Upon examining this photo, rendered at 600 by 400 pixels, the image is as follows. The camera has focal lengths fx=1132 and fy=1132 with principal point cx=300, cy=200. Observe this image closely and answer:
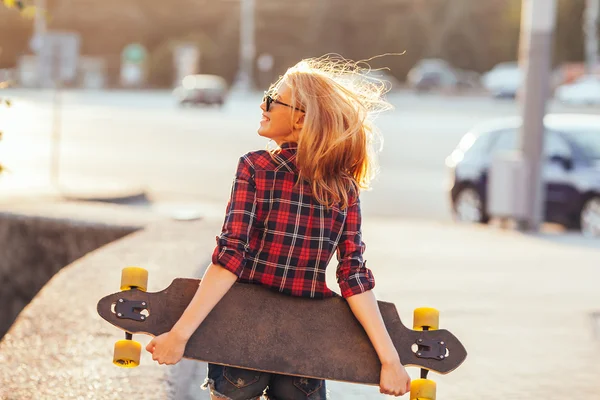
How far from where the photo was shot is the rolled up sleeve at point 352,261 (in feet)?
9.09

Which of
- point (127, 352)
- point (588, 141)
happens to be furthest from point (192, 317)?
point (588, 141)

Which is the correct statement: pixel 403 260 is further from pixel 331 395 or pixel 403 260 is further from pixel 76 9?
pixel 76 9

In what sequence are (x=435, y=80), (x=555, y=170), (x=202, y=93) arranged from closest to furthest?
(x=555, y=170) < (x=202, y=93) < (x=435, y=80)

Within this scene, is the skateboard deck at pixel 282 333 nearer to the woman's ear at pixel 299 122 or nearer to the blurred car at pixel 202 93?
the woman's ear at pixel 299 122

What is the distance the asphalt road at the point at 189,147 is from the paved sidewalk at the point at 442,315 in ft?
5.12

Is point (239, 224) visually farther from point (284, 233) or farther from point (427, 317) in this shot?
point (427, 317)

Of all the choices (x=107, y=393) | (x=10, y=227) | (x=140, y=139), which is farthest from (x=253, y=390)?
(x=140, y=139)

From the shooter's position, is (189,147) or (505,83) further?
(505,83)

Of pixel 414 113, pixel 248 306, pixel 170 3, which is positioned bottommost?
pixel 248 306

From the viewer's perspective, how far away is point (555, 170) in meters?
13.4

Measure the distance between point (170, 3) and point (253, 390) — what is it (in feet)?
279

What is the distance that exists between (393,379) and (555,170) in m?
11.1

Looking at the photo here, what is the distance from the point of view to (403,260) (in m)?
9.28

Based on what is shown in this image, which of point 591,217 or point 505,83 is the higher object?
point 505,83
